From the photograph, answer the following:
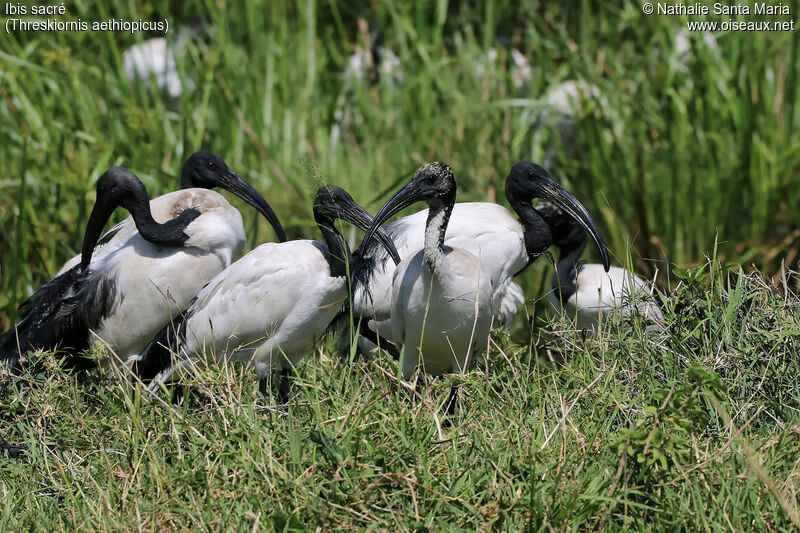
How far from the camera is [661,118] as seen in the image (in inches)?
228

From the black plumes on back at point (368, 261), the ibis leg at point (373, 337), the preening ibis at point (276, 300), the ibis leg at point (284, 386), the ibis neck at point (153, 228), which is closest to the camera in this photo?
the preening ibis at point (276, 300)

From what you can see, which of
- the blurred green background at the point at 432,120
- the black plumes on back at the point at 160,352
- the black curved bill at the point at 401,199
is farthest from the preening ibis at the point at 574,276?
the black plumes on back at the point at 160,352

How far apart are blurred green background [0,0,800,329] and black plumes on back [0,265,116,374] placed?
0.63 m

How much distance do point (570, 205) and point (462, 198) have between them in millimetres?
1721

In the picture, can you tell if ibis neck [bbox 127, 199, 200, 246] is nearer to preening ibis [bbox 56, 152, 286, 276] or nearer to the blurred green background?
preening ibis [bbox 56, 152, 286, 276]

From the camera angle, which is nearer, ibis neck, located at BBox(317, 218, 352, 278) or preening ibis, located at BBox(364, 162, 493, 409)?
preening ibis, located at BBox(364, 162, 493, 409)

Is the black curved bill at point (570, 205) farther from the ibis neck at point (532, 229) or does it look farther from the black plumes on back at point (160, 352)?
the black plumes on back at point (160, 352)

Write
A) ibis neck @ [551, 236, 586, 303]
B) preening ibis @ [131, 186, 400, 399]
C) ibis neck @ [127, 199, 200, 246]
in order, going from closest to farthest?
1. preening ibis @ [131, 186, 400, 399]
2. ibis neck @ [127, 199, 200, 246]
3. ibis neck @ [551, 236, 586, 303]

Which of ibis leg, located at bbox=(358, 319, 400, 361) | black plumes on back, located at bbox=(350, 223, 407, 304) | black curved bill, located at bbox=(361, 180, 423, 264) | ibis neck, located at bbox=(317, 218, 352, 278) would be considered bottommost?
ibis leg, located at bbox=(358, 319, 400, 361)

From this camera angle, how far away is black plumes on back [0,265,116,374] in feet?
14.1

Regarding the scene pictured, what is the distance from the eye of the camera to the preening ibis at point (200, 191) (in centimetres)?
459

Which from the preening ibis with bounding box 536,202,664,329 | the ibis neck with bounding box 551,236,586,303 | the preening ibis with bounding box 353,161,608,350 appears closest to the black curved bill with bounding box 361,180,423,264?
the preening ibis with bounding box 353,161,608,350

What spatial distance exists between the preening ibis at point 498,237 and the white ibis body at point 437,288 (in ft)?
0.92

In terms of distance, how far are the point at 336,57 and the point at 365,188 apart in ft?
6.94
